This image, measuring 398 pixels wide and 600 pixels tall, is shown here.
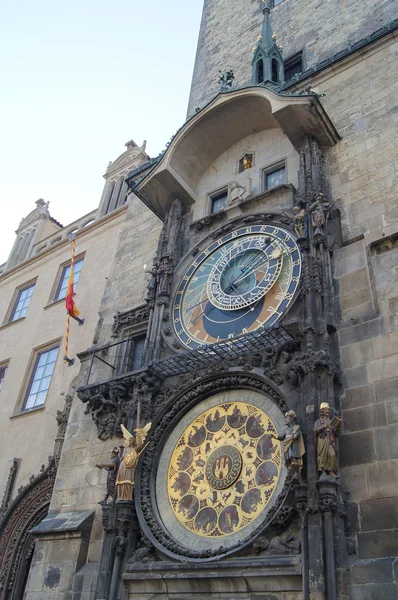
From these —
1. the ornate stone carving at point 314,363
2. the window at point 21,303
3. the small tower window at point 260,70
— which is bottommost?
the ornate stone carving at point 314,363

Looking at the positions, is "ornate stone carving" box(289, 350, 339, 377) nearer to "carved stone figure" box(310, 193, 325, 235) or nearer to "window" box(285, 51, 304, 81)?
"carved stone figure" box(310, 193, 325, 235)

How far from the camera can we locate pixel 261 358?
8.05 meters

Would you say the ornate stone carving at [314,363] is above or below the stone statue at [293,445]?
above

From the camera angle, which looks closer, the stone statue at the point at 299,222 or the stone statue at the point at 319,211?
the stone statue at the point at 319,211

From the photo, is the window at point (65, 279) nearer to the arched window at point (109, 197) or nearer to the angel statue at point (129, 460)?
the arched window at point (109, 197)

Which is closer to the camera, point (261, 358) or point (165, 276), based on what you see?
point (261, 358)

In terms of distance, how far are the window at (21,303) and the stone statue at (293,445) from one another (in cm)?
1176

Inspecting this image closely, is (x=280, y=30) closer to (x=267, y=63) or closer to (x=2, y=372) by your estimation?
(x=267, y=63)

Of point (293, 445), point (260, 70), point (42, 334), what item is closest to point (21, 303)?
point (42, 334)

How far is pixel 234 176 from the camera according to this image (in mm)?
11555

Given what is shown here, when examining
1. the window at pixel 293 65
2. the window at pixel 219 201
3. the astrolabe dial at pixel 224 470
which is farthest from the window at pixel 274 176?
the astrolabe dial at pixel 224 470

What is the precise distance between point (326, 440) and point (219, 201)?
6274 mm

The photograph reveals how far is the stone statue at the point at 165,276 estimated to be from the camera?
10195mm

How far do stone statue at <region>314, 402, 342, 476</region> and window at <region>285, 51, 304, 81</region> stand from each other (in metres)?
9.77
